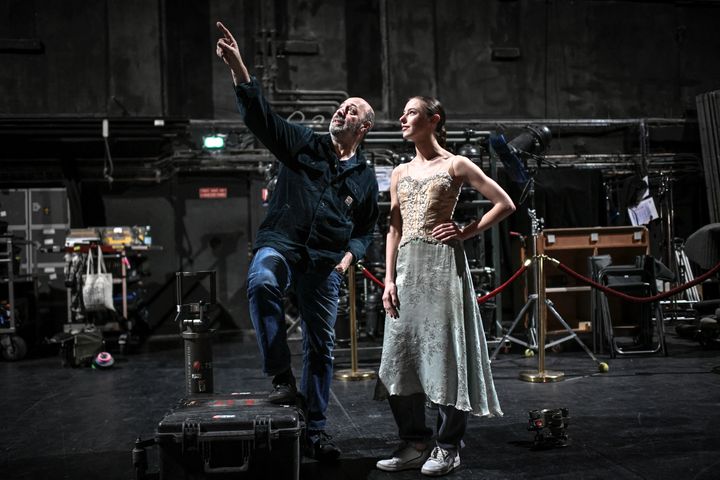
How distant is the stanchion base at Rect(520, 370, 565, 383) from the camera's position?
543 cm

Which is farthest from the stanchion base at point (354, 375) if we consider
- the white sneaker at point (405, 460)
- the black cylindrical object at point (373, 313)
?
the white sneaker at point (405, 460)

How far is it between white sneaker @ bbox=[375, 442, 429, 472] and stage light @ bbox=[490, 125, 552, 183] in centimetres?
463

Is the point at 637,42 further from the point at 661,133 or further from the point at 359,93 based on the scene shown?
the point at 359,93

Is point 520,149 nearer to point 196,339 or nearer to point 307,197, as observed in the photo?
point 307,197

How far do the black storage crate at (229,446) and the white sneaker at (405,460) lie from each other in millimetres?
560

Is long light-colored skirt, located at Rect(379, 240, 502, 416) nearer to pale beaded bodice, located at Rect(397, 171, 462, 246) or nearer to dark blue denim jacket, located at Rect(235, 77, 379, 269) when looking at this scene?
pale beaded bodice, located at Rect(397, 171, 462, 246)

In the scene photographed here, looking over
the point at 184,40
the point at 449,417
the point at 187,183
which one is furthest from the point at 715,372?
the point at 184,40

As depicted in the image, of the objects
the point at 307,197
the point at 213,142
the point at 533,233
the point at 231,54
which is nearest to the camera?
the point at 231,54

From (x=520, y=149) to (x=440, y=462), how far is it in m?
5.35

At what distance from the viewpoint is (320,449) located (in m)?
3.23

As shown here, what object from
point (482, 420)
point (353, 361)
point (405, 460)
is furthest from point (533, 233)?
point (405, 460)

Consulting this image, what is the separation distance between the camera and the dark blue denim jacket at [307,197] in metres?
3.11

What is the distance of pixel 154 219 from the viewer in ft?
32.1

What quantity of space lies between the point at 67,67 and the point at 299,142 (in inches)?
309
